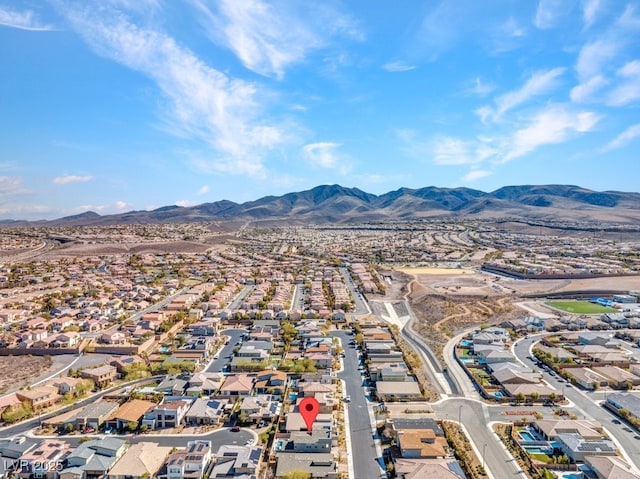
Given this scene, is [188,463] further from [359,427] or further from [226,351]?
[226,351]

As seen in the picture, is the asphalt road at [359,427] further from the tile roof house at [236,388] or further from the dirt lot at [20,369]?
the dirt lot at [20,369]

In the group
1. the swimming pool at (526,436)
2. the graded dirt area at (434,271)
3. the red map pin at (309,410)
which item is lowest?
the swimming pool at (526,436)

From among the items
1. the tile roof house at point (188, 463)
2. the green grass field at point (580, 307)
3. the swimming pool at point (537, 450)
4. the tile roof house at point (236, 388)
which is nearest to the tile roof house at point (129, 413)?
the tile roof house at point (236, 388)

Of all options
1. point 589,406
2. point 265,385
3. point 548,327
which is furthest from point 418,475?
point 548,327

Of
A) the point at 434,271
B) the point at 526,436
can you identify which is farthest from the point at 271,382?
the point at 434,271

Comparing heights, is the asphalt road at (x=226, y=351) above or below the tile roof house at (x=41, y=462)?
below

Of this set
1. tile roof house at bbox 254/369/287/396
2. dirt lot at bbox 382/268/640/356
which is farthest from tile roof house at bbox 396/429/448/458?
dirt lot at bbox 382/268/640/356
